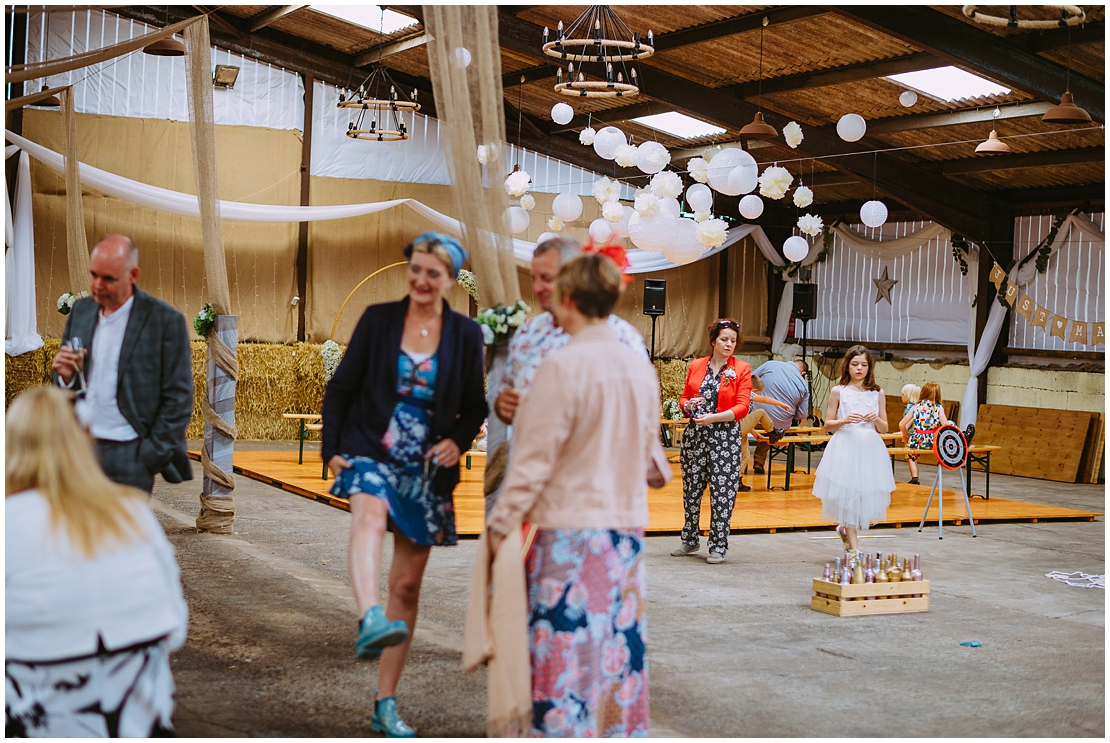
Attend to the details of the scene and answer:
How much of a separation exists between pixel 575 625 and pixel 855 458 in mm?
4368

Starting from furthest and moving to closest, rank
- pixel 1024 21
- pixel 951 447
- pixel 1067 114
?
pixel 1067 114
pixel 951 447
pixel 1024 21

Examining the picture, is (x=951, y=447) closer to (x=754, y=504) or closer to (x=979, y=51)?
(x=754, y=504)

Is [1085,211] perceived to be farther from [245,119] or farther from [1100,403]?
[245,119]

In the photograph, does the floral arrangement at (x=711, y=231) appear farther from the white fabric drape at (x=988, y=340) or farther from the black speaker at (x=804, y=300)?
the white fabric drape at (x=988, y=340)

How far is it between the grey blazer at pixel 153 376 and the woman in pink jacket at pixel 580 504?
1.24 meters

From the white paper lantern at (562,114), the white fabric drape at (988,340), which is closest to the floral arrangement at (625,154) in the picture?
the white paper lantern at (562,114)

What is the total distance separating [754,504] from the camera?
991cm

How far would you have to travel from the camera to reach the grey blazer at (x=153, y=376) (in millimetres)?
3418

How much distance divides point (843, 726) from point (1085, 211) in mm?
11680

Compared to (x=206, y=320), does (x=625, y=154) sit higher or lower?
higher

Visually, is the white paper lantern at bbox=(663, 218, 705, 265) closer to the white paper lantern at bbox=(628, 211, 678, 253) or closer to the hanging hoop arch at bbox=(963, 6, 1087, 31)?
the white paper lantern at bbox=(628, 211, 678, 253)

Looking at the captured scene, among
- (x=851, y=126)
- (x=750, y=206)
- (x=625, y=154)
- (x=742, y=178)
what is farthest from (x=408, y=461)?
(x=750, y=206)

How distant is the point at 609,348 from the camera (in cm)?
278

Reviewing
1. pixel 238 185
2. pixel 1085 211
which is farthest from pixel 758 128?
pixel 238 185
